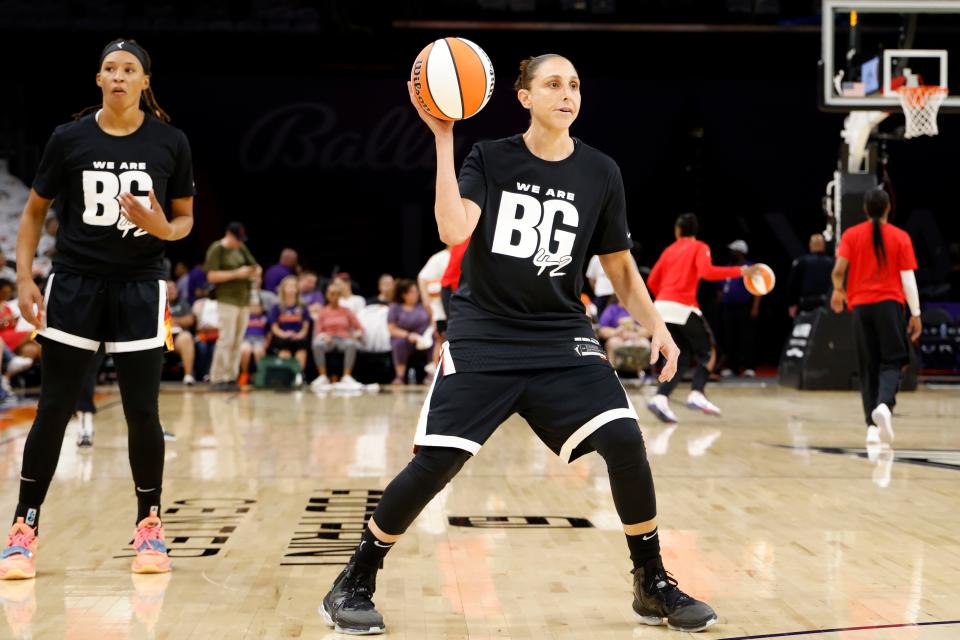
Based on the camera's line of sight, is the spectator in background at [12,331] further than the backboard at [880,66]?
Yes

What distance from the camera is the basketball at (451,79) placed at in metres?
3.55

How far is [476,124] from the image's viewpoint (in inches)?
747

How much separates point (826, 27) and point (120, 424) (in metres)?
7.93

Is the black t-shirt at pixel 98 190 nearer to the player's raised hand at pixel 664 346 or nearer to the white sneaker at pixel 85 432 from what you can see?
the player's raised hand at pixel 664 346

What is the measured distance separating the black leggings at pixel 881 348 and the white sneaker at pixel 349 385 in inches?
278

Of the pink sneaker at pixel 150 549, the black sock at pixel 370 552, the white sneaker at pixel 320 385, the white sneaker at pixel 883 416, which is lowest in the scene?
the white sneaker at pixel 320 385

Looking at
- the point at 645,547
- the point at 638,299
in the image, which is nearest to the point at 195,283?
the point at 638,299

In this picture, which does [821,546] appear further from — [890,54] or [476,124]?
[476,124]

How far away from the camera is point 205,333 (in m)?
15.5

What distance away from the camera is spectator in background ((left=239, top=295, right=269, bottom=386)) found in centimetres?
1501

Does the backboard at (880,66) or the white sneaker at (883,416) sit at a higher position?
the backboard at (880,66)

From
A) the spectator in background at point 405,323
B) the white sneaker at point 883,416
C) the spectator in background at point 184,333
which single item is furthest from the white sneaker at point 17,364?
the white sneaker at point 883,416

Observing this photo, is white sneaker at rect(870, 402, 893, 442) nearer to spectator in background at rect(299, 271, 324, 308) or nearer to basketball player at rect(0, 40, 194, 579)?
basketball player at rect(0, 40, 194, 579)

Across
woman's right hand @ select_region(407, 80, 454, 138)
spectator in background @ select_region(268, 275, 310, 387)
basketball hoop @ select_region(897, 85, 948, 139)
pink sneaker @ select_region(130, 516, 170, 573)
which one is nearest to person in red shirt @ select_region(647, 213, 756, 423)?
basketball hoop @ select_region(897, 85, 948, 139)
